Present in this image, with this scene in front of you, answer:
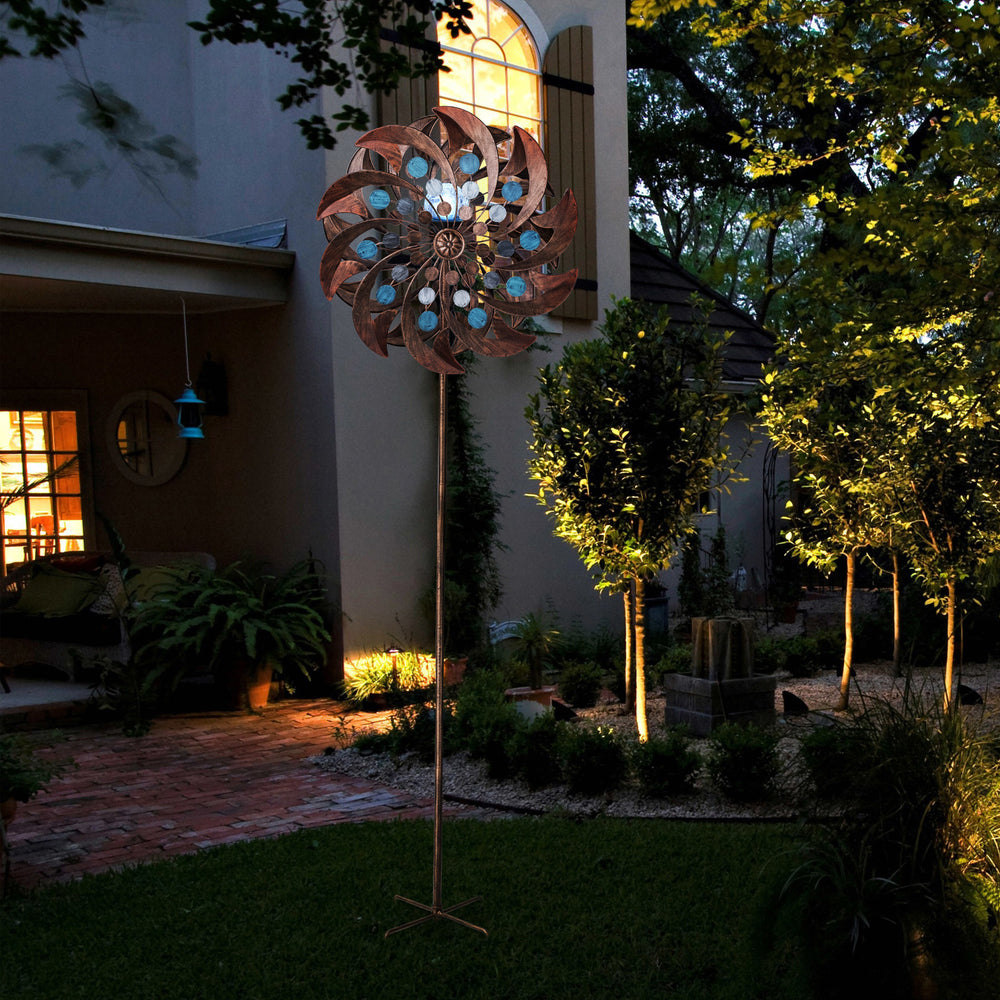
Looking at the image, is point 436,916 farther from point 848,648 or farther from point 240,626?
point 848,648

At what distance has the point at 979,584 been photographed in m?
7.64

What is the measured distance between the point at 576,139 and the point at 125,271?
4.57 m

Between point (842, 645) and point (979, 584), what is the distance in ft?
6.47

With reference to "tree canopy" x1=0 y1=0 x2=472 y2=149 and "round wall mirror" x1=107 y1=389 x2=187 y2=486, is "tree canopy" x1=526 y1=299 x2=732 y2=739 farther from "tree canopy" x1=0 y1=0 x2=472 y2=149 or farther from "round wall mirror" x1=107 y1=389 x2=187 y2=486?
"round wall mirror" x1=107 y1=389 x2=187 y2=486

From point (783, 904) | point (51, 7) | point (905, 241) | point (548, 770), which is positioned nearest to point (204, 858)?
point (548, 770)

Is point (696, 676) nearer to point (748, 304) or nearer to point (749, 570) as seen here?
point (749, 570)

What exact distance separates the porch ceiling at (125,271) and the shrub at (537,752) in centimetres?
464

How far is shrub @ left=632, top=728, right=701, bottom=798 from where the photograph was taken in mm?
5547

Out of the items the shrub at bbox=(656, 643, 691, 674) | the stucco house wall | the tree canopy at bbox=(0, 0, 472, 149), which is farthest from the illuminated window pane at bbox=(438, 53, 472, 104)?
the shrub at bbox=(656, 643, 691, 674)

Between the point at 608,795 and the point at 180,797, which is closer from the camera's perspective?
the point at 608,795

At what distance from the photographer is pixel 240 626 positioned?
314 inches

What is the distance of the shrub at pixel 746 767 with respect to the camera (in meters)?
5.41

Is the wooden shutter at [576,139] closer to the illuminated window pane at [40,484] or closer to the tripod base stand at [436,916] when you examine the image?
the illuminated window pane at [40,484]

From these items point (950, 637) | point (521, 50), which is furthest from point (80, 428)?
point (950, 637)
